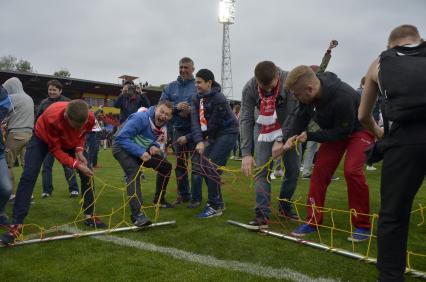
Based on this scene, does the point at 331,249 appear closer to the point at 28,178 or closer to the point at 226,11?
the point at 28,178

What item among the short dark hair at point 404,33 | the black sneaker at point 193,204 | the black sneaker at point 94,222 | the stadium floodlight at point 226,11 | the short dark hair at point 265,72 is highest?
the stadium floodlight at point 226,11

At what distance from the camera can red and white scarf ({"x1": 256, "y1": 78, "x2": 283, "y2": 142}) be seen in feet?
14.4

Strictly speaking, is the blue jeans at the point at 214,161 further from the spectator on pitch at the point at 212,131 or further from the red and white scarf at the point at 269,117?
the red and white scarf at the point at 269,117

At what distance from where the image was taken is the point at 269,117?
4430 millimetres

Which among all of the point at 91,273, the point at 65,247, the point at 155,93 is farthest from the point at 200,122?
the point at 155,93

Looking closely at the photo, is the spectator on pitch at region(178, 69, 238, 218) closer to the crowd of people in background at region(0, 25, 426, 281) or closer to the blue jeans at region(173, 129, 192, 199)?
the crowd of people in background at region(0, 25, 426, 281)

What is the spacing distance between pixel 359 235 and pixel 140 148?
8.27ft

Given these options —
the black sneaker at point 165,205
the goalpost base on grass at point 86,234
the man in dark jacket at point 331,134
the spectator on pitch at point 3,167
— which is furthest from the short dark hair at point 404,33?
the black sneaker at point 165,205

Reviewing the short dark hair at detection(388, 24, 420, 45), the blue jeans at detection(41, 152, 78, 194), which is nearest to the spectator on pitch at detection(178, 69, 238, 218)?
the blue jeans at detection(41, 152, 78, 194)

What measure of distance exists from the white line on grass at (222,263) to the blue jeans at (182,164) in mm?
2005

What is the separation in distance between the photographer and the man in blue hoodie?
6.94ft

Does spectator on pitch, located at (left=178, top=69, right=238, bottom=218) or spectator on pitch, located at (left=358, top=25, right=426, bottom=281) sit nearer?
spectator on pitch, located at (left=358, top=25, right=426, bottom=281)

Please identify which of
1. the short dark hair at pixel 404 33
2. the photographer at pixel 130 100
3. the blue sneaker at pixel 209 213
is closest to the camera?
the short dark hair at pixel 404 33

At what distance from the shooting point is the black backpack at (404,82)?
2.13 m
